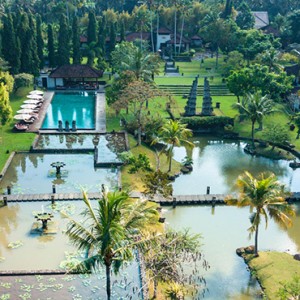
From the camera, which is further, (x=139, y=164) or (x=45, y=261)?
(x=139, y=164)

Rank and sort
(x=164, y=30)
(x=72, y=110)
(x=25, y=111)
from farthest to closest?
1. (x=164, y=30)
2. (x=72, y=110)
3. (x=25, y=111)

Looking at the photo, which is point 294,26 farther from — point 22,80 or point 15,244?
point 15,244

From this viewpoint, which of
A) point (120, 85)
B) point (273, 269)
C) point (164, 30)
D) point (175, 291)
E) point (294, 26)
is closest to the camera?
point (175, 291)

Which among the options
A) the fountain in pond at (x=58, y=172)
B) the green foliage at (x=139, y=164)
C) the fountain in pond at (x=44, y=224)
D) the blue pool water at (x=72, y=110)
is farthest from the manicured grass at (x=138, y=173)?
the blue pool water at (x=72, y=110)

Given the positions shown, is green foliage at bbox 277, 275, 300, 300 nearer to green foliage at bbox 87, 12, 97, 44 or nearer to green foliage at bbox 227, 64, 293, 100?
green foliage at bbox 227, 64, 293, 100

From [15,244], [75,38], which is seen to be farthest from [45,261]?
[75,38]

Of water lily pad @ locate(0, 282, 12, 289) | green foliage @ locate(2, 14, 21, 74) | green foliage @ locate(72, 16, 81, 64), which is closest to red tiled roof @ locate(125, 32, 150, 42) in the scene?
green foliage @ locate(72, 16, 81, 64)
